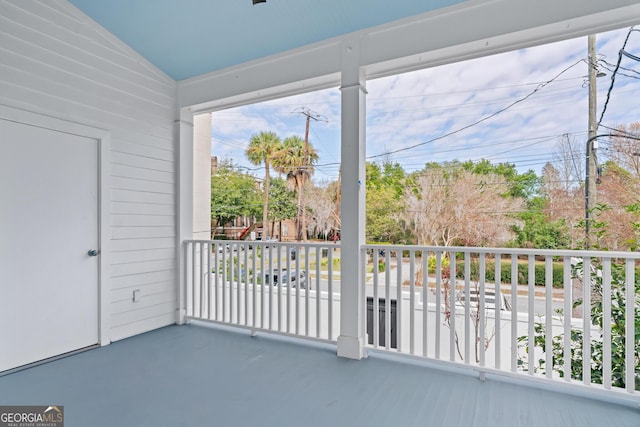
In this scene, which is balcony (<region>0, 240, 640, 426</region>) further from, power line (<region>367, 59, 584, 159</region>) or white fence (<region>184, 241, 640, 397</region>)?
power line (<region>367, 59, 584, 159</region>)

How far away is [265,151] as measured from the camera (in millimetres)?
8516

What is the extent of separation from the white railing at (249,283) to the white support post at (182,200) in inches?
2.2

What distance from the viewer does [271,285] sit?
10.7 ft

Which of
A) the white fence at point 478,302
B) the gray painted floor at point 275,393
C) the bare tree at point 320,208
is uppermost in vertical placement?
the bare tree at point 320,208

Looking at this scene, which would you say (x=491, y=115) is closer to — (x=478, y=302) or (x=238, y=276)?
(x=478, y=302)

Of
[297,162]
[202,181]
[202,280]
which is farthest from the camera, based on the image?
[297,162]

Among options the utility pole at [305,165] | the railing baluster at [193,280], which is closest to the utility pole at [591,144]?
the railing baluster at [193,280]

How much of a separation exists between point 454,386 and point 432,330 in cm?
310

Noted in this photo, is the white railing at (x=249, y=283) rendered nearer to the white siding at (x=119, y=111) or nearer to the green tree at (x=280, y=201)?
the white siding at (x=119, y=111)

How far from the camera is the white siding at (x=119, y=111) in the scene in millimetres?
2490

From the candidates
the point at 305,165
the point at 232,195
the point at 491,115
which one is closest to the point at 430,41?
the point at 491,115

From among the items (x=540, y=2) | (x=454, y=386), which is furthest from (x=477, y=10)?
(x=454, y=386)

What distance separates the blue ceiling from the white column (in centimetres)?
30

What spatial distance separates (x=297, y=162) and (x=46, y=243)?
5750 millimetres
